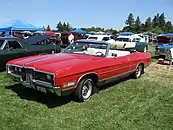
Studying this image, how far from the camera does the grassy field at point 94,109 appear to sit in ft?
15.5

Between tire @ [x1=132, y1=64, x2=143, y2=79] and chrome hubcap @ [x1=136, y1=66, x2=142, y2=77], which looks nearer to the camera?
tire @ [x1=132, y1=64, x2=143, y2=79]

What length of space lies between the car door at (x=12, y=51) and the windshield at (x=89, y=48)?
9.11 feet

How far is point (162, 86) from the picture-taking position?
25.5 feet

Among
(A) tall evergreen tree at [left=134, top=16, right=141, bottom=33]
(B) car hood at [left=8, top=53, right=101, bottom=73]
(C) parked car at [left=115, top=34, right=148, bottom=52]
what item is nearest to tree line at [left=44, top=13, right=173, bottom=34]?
(A) tall evergreen tree at [left=134, top=16, right=141, bottom=33]

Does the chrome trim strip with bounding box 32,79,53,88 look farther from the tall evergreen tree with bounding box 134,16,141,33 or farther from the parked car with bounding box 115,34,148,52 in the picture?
the tall evergreen tree with bounding box 134,16,141,33

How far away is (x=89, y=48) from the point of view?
721cm

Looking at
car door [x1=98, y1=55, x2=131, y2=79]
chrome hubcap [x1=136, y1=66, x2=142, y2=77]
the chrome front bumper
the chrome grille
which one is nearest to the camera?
the chrome front bumper

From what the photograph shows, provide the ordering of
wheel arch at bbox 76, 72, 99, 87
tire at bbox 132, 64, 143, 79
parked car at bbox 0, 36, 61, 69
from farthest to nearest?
1. parked car at bbox 0, 36, 61, 69
2. tire at bbox 132, 64, 143, 79
3. wheel arch at bbox 76, 72, 99, 87

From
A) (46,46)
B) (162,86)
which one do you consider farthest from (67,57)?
(46,46)

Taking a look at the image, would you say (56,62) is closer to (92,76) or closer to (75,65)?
(75,65)

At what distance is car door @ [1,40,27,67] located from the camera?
900 cm

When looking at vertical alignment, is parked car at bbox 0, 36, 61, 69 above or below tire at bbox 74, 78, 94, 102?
above

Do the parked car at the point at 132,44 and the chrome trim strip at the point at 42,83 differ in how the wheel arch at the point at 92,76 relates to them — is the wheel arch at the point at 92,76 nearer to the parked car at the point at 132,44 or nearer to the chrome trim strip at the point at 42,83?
the chrome trim strip at the point at 42,83

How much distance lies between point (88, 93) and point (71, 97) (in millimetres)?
430
